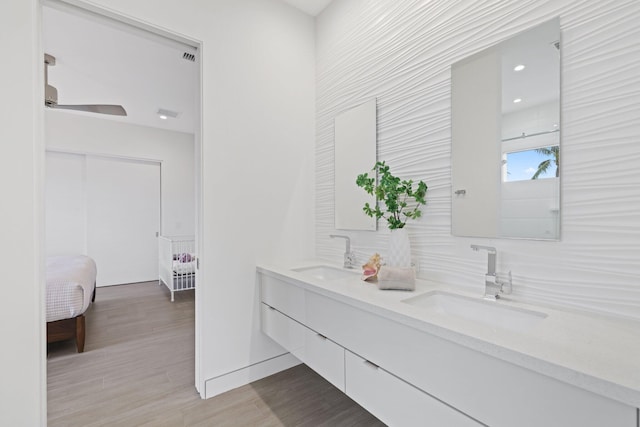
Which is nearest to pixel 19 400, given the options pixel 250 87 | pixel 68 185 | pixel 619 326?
pixel 250 87

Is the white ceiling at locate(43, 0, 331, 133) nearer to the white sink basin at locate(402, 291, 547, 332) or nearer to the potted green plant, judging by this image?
the potted green plant

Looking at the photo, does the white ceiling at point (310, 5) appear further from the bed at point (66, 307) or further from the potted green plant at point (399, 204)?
the bed at point (66, 307)

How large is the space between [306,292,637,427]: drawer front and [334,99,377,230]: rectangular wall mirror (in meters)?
0.85

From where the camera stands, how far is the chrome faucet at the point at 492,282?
1.18 metres

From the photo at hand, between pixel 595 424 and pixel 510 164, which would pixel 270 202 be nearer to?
pixel 510 164

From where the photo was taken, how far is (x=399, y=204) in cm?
162

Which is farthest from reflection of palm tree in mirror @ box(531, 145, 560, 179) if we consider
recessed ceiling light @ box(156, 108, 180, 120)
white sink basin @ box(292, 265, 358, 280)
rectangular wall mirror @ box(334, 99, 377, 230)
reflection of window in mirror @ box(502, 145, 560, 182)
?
recessed ceiling light @ box(156, 108, 180, 120)

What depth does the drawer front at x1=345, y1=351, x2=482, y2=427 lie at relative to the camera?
2.95ft

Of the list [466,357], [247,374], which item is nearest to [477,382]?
[466,357]

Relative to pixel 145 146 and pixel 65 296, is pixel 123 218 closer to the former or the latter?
pixel 145 146

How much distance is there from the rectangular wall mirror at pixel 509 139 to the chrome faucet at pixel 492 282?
4.0 inches

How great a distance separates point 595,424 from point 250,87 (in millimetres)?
2276

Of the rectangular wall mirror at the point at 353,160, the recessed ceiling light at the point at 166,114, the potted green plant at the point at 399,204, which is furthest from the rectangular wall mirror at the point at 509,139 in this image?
the recessed ceiling light at the point at 166,114

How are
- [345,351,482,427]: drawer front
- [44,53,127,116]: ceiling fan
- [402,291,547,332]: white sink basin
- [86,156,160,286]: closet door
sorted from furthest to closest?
[86,156,160,286]: closet door < [44,53,127,116]: ceiling fan < [402,291,547,332]: white sink basin < [345,351,482,427]: drawer front
